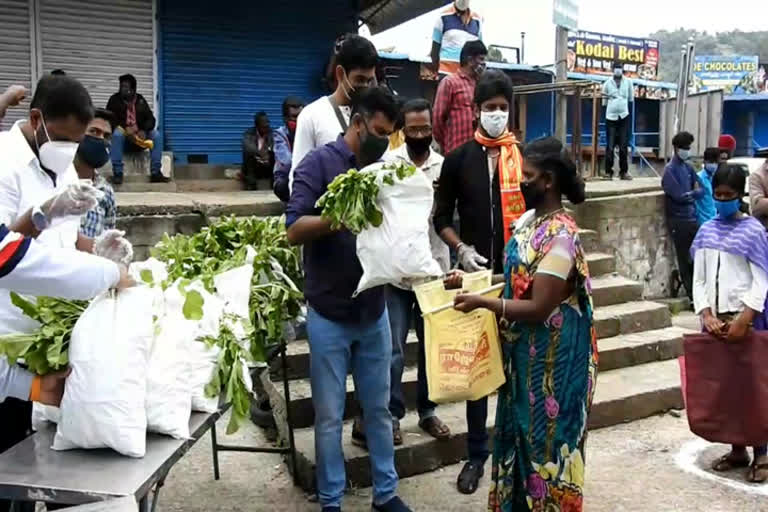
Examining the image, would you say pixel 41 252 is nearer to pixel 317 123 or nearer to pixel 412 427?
pixel 317 123

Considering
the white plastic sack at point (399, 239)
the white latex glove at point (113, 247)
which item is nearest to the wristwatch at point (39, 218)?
the white latex glove at point (113, 247)

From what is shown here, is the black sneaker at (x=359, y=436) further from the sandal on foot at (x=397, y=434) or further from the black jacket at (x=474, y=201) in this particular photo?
the black jacket at (x=474, y=201)

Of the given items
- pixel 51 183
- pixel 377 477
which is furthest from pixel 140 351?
pixel 377 477

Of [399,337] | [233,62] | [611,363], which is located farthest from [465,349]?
[233,62]

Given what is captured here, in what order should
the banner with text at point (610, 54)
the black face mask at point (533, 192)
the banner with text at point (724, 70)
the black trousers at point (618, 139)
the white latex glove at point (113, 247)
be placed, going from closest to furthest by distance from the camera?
the white latex glove at point (113, 247), the black face mask at point (533, 192), the black trousers at point (618, 139), the banner with text at point (610, 54), the banner with text at point (724, 70)

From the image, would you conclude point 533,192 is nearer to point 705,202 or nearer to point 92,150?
point 92,150

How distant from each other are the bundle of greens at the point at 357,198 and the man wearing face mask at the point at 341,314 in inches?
7.3

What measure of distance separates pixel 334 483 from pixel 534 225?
150 centimetres

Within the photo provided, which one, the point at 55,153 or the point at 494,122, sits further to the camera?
the point at 494,122

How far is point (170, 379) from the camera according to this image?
235 centimetres

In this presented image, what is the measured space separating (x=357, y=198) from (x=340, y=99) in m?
0.97

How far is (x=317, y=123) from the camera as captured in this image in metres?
3.66

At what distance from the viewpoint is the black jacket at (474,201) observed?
390 cm

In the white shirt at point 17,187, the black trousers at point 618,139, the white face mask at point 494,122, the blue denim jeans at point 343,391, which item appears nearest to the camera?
the white shirt at point 17,187
